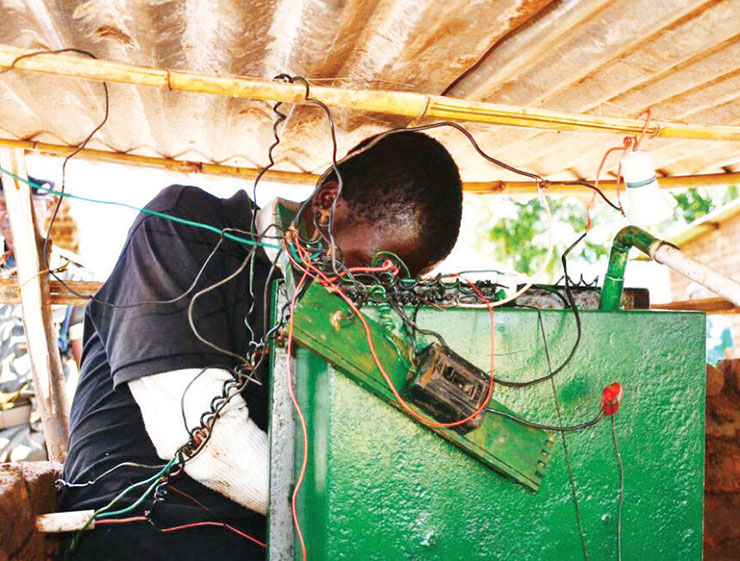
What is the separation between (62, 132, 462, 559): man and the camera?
217 centimetres

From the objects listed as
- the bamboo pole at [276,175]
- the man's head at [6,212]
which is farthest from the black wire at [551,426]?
the man's head at [6,212]

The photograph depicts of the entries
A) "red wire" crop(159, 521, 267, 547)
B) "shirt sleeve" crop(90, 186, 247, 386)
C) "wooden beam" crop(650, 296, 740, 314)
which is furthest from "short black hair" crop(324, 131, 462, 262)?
"wooden beam" crop(650, 296, 740, 314)

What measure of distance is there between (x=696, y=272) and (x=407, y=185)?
1.18 m

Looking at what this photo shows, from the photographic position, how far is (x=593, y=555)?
6.21ft

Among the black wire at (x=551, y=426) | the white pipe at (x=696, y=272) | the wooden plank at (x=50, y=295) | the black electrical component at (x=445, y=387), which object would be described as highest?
the white pipe at (x=696, y=272)

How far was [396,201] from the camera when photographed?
264 centimetres

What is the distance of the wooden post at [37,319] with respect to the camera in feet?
11.8

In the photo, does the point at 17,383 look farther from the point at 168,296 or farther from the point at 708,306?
the point at 708,306

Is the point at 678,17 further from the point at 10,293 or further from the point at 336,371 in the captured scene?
the point at 10,293

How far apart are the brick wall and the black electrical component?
778 centimetres

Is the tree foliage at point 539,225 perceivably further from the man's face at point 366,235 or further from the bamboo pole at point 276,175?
the man's face at point 366,235

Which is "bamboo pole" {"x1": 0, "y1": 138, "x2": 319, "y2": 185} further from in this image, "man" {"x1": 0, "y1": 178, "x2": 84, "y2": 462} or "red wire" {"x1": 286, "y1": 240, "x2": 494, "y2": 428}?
"man" {"x1": 0, "y1": 178, "x2": 84, "y2": 462}

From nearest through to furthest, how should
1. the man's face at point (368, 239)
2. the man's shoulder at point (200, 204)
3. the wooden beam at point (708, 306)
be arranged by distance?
the man's shoulder at point (200, 204), the man's face at point (368, 239), the wooden beam at point (708, 306)

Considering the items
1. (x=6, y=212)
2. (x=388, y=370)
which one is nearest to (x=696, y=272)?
(x=388, y=370)
